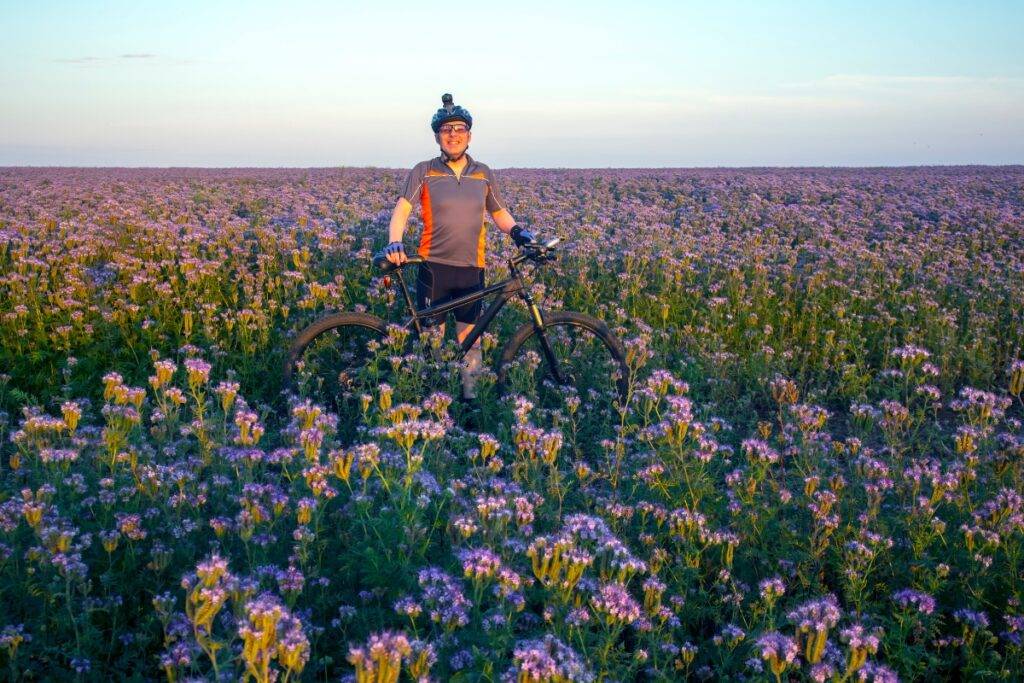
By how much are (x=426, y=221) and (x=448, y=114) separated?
1037 millimetres

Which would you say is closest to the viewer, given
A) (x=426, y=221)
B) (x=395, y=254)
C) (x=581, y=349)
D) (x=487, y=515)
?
(x=487, y=515)

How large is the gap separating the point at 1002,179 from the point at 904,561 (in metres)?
32.0

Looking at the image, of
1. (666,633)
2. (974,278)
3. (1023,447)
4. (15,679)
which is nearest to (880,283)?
(974,278)

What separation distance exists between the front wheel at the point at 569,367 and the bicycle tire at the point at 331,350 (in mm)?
1241

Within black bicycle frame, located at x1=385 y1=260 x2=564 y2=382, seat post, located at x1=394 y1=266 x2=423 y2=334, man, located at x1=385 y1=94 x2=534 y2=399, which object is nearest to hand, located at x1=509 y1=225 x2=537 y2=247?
man, located at x1=385 y1=94 x2=534 y2=399

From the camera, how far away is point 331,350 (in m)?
7.65

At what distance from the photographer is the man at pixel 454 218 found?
22.1ft

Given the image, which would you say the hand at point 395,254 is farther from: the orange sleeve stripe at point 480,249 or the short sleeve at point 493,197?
the short sleeve at point 493,197

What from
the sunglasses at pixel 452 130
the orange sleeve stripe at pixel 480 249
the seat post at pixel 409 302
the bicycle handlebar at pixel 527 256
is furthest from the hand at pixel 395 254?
the sunglasses at pixel 452 130

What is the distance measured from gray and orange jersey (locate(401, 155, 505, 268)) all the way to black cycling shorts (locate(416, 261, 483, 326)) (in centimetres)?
8

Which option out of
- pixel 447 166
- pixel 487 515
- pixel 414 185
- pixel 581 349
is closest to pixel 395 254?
pixel 414 185

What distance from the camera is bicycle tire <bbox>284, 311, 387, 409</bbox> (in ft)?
21.5

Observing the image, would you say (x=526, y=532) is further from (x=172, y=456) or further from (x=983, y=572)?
(x=172, y=456)

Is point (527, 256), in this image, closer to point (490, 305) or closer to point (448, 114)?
point (490, 305)
